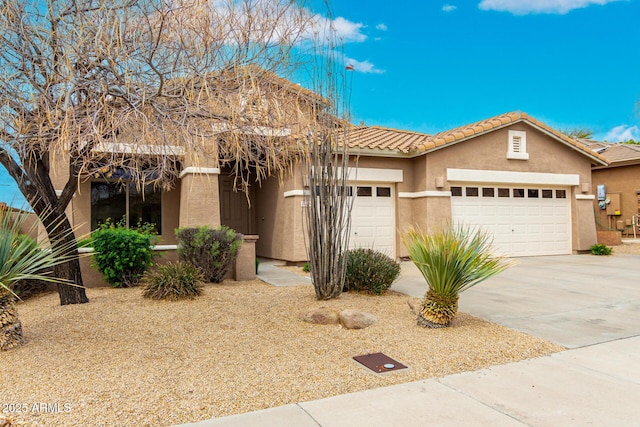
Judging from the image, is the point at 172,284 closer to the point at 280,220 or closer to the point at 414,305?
the point at 414,305

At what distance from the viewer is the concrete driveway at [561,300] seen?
6023 mm

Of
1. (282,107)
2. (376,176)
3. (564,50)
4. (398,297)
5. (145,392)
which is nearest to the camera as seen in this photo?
(145,392)

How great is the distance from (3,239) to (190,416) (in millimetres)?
3238

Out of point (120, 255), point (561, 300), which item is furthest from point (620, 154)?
point (120, 255)

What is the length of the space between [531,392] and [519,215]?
40.3 ft

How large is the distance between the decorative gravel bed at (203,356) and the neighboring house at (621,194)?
18.1 metres

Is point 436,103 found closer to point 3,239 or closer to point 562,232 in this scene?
point 562,232

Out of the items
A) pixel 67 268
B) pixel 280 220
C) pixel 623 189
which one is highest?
pixel 623 189

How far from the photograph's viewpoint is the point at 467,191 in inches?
576

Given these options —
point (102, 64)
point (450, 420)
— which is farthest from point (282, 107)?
point (450, 420)

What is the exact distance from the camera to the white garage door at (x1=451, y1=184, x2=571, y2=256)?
14.6 m

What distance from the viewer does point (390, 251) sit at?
46.1ft

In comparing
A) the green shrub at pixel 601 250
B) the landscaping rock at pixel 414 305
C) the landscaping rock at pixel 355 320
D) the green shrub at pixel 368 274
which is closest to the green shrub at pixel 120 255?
the green shrub at pixel 368 274

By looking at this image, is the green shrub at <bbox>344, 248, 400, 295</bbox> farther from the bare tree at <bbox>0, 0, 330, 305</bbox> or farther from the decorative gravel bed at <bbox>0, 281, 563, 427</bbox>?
the bare tree at <bbox>0, 0, 330, 305</bbox>
